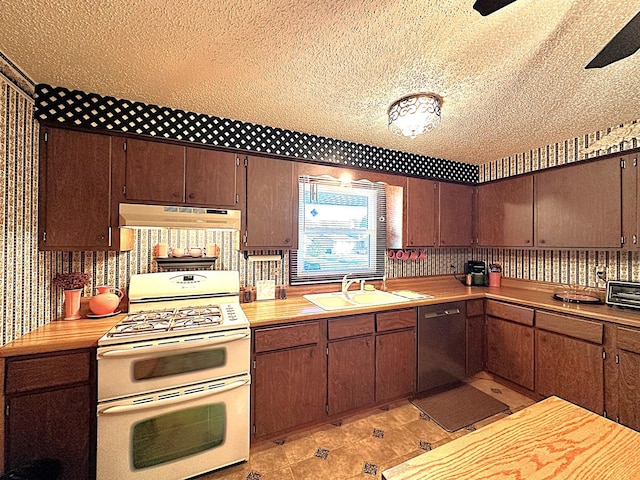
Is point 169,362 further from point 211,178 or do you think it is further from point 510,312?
point 510,312

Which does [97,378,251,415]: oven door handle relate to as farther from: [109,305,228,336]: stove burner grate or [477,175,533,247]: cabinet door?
[477,175,533,247]: cabinet door

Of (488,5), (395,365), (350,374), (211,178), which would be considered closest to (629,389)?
(395,365)

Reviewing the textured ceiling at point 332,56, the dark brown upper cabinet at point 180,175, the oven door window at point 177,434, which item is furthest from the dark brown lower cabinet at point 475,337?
the dark brown upper cabinet at point 180,175

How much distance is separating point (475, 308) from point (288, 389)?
2006 mm

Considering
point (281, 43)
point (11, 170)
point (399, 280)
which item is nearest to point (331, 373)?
point (399, 280)

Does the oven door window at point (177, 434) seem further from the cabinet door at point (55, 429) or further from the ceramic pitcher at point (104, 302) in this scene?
the ceramic pitcher at point (104, 302)

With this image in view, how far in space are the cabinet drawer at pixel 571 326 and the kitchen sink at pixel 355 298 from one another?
1.15 metres

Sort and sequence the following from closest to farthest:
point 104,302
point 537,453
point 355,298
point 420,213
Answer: point 537,453, point 104,302, point 355,298, point 420,213

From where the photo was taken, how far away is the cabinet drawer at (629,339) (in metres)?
1.89

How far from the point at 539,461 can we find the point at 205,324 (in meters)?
1.61

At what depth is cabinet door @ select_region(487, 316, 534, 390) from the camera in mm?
2492

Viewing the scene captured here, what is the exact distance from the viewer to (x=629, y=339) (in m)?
1.93

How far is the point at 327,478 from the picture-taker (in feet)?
5.53

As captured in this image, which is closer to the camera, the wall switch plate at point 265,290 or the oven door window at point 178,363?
A: the oven door window at point 178,363
